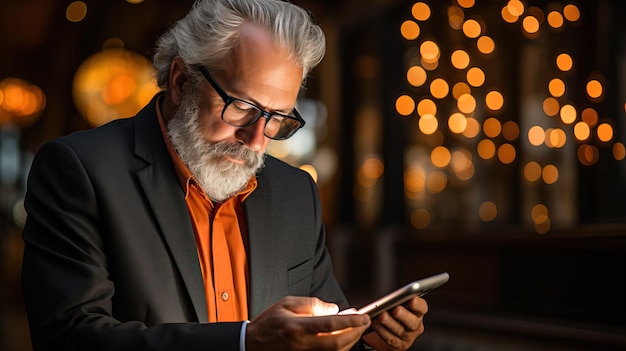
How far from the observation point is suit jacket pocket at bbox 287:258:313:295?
2207 millimetres

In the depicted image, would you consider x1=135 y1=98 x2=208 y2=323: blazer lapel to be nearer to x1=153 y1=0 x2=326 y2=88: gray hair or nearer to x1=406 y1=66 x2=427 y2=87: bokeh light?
x1=153 y1=0 x2=326 y2=88: gray hair

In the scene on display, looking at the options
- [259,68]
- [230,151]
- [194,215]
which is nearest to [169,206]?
[194,215]

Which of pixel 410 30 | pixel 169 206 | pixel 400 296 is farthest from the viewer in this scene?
pixel 410 30

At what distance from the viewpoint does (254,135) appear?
2.08 meters

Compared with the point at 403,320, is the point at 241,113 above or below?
above

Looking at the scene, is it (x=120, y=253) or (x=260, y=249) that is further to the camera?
→ (x=260, y=249)

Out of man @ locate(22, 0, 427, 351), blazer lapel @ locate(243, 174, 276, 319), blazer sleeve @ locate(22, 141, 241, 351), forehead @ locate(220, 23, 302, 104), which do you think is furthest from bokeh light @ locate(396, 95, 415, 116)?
blazer sleeve @ locate(22, 141, 241, 351)

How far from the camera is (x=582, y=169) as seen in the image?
4.20m

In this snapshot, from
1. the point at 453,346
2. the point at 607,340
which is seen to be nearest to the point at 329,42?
the point at 453,346

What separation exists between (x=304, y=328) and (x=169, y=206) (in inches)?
24.5

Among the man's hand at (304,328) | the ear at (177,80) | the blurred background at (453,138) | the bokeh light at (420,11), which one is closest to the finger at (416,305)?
Answer: the man's hand at (304,328)

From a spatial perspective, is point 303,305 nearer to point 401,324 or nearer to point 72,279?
point 401,324

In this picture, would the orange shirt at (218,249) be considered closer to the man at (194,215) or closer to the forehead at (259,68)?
the man at (194,215)

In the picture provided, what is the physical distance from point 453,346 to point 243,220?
117 inches
